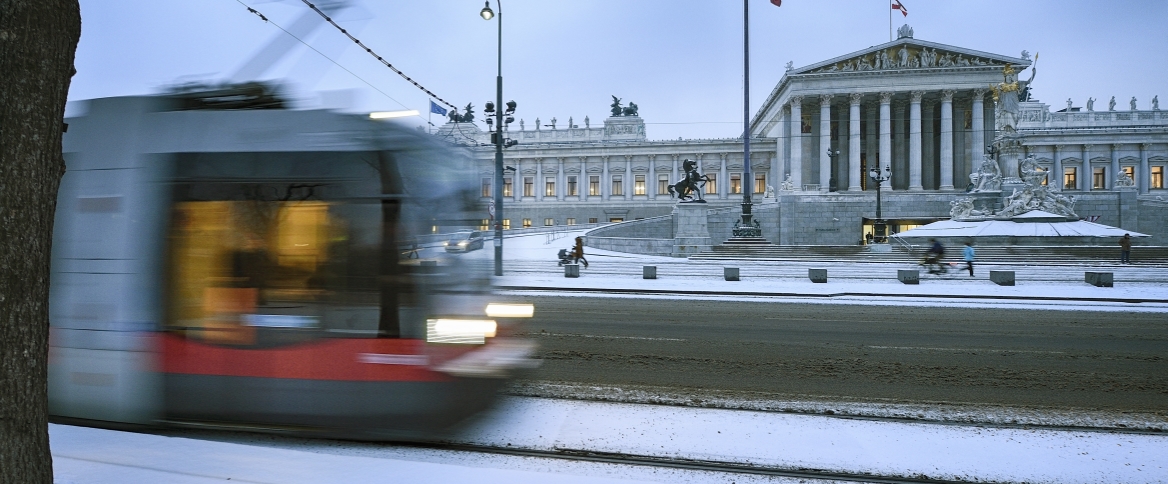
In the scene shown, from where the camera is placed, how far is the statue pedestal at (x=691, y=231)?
Answer: 35.2m

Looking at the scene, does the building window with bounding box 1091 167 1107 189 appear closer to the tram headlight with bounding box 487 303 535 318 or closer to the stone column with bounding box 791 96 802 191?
the stone column with bounding box 791 96 802 191

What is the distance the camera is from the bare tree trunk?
2535 mm

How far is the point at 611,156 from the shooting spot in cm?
8094

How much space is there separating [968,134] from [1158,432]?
73664 millimetres

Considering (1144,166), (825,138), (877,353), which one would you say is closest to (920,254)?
(877,353)

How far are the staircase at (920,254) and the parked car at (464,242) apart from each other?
27454 millimetres

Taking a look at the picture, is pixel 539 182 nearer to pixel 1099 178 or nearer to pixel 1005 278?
pixel 1005 278

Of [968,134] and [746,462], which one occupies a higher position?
[968,134]

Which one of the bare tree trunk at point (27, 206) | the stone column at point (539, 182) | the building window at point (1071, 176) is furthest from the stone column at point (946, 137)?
the bare tree trunk at point (27, 206)

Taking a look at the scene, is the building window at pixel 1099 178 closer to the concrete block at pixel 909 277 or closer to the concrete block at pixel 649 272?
the concrete block at pixel 909 277

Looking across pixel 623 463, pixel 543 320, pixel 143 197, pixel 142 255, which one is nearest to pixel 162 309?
pixel 142 255

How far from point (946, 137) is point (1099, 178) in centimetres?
2826

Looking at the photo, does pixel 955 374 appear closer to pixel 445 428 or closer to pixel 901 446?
pixel 901 446

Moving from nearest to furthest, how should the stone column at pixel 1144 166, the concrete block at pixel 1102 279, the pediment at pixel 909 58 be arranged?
the concrete block at pixel 1102 279
the pediment at pixel 909 58
the stone column at pixel 1144 166
